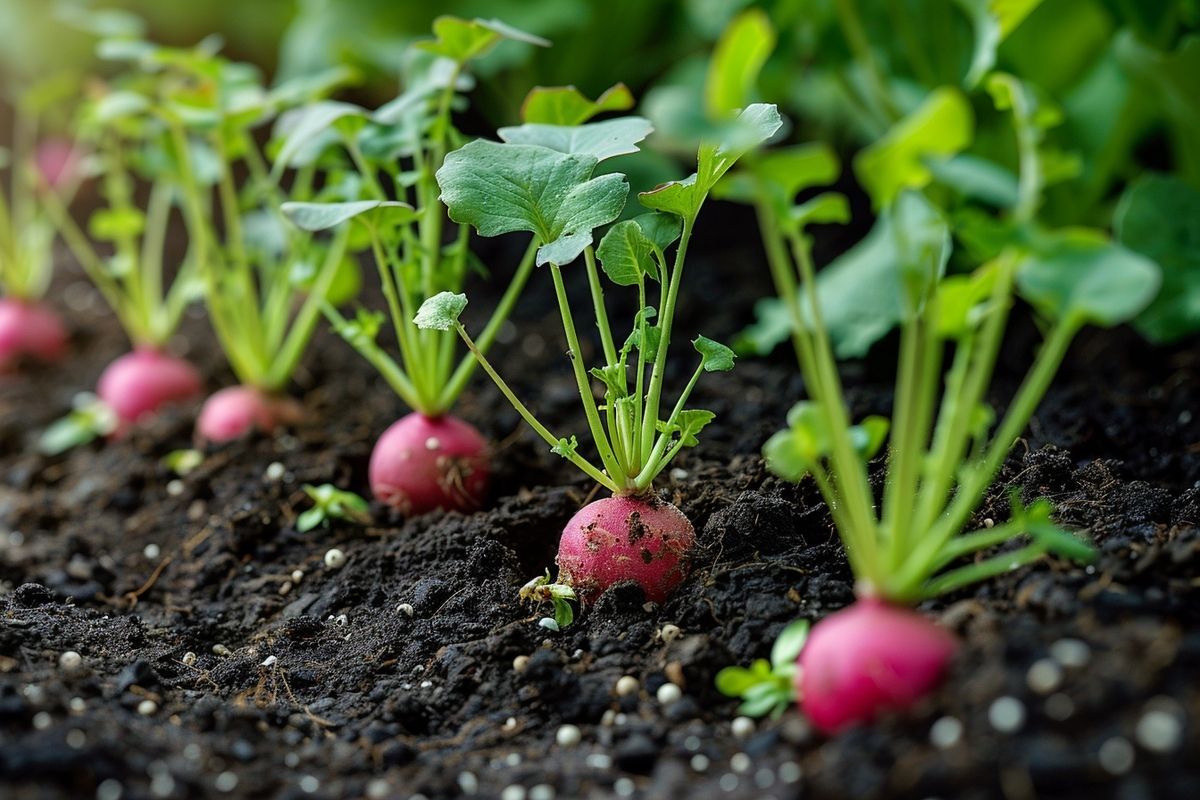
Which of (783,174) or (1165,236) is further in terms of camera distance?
(1165,236)

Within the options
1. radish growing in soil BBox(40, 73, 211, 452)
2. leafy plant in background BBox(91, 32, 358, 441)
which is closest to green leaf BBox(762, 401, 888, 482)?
leafy plant in background BBox(91, 32, 358, 441)

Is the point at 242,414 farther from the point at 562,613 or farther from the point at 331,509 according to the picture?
the point at 562,613

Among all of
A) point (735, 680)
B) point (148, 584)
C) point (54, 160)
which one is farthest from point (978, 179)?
point (54, 160)

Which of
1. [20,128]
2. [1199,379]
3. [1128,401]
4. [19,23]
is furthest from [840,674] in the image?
[20,128]

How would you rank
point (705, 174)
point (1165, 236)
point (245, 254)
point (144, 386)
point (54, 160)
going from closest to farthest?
1. point (705, 174)
2. point (1165, 236)
3. point (245, 254)
4. point (144, 386)
5. point (54, 160)

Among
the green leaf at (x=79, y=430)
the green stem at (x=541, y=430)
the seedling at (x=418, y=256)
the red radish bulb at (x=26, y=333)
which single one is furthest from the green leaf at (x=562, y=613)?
the red radish bulb at (x=26, y=333)

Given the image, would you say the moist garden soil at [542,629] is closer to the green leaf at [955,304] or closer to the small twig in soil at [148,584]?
the small twig in soil at [148,584]
